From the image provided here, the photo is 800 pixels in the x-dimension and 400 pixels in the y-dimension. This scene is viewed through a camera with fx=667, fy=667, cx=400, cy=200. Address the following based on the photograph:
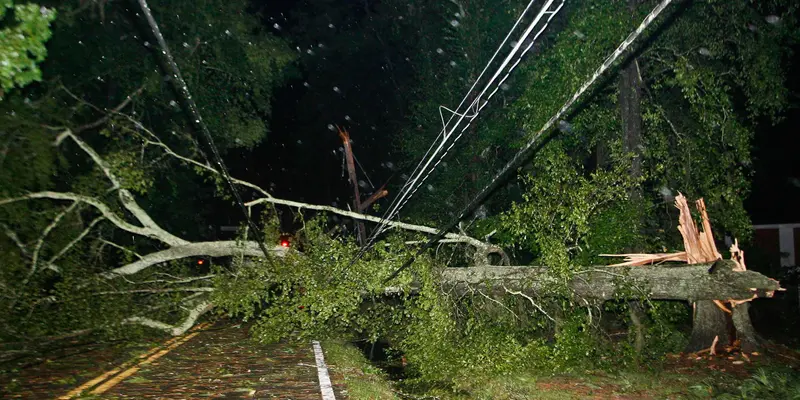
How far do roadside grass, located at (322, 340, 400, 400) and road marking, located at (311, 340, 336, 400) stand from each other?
0.30ft

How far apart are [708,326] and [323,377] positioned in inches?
242

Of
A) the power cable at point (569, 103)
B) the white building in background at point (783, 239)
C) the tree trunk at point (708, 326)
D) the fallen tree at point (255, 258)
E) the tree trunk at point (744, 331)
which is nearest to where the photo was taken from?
the power cable at point (569, 103)

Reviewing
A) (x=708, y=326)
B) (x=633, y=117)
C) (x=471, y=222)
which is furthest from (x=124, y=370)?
(x=633, y=117)

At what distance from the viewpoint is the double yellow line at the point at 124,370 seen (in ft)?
26.2

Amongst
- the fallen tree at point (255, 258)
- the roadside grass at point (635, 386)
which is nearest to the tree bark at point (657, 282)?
the fallen tree at point (255, 258)

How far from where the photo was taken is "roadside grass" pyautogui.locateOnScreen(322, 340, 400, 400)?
25.9 ft

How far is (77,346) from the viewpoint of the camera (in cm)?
1160

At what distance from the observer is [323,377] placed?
8977 millimetres

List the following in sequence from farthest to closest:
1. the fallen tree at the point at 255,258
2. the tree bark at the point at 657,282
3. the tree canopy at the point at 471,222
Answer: the tree canopy at the point at 471,222, the fallen tree at the point at 255,258, the tree bark at the point at 657,282

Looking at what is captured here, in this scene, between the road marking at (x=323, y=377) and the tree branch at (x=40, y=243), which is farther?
the tree branch at (x=40, y=243)

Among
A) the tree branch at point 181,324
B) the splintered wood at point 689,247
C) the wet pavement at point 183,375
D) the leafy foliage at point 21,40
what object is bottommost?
the wet pavement at point 183,375

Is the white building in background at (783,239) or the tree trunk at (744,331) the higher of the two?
the white building in background at (783,239)

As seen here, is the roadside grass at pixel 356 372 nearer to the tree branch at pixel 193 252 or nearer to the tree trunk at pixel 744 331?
the tree branch at pixel 193 252

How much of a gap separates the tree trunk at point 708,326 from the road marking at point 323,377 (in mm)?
5893
